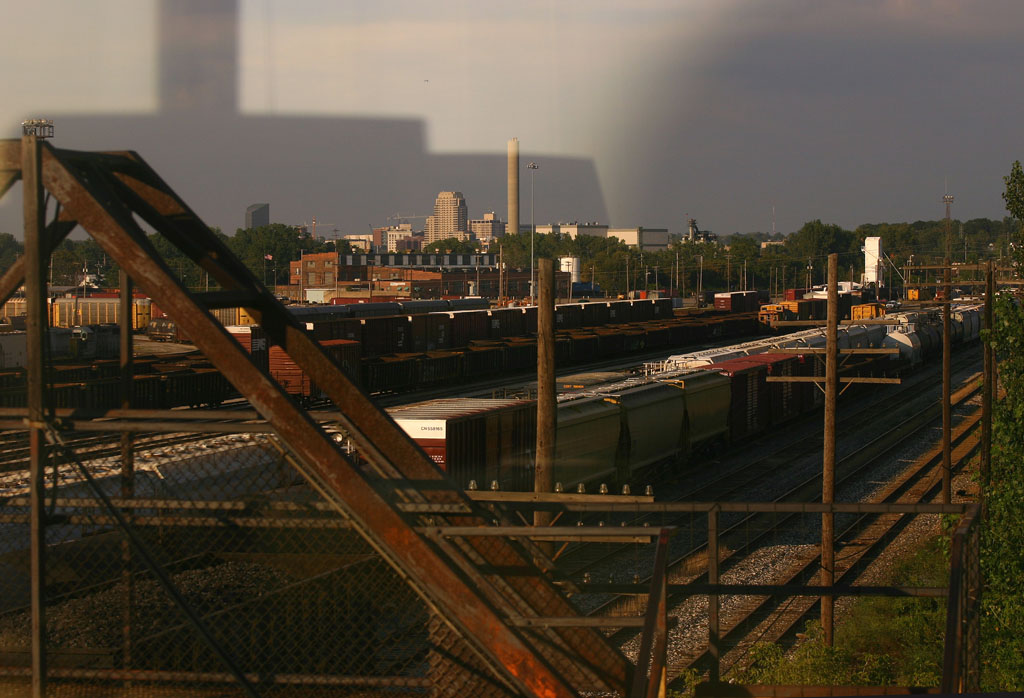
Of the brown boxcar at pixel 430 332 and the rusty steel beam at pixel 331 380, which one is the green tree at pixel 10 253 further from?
the brown boxcar at pixel 430 332

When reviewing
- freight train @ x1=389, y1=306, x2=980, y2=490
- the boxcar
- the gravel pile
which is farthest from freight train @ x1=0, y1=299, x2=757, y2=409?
the gravel pile

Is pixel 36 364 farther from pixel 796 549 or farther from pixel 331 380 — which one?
pixel 796 549

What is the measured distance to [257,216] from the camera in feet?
298

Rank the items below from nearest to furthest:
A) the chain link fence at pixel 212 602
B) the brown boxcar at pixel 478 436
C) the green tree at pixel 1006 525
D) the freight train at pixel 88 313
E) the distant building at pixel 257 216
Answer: the chain link fence at pixel 212 602, the green tree at pixel 1006 525, the brown boxcar at pixel 478 436, the freight train at pixel 88 313, the distant building at pixel 257 216

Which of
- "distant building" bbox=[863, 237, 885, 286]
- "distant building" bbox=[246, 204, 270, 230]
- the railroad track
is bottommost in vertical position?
the railroad track

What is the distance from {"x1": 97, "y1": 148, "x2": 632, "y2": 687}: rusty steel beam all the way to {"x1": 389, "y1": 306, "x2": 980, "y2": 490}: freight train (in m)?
9.49

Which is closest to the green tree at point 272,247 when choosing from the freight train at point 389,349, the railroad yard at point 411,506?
→ the freight train at point 389,349

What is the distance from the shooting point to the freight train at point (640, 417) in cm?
1398

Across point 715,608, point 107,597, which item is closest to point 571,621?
point 715,608

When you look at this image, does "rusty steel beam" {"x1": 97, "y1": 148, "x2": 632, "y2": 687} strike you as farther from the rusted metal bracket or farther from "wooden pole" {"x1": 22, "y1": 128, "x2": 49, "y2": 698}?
the rusted metal bracket

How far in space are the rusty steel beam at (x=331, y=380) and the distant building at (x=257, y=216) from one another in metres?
82.6

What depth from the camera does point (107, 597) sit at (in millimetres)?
6500

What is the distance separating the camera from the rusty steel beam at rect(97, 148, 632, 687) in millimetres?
3328

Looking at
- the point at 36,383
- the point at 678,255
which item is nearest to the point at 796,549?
the point at 36,383
